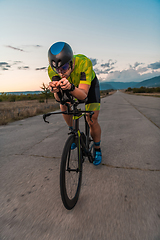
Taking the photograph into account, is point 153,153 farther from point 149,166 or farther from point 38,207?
point 38,207

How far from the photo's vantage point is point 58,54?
1.58m

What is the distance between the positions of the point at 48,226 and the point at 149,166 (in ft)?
6.29

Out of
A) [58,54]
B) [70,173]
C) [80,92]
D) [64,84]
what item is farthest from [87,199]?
[58,54]

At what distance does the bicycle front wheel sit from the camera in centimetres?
151

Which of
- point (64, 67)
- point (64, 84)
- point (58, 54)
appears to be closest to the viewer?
point (64, 84)

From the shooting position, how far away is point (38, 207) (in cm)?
171

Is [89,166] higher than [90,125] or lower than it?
lower

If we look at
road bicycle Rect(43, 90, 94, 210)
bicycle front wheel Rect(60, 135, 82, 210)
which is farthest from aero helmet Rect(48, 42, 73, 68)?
bicycle front wheel Rect(60, 135, 82, 210)

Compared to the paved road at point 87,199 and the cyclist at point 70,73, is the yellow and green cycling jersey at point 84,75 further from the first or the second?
the paved road at point 87,199

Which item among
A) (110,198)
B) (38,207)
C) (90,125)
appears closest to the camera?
(38,207)

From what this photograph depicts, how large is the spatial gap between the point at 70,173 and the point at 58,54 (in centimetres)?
134

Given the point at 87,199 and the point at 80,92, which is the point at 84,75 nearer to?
the point at 80,92

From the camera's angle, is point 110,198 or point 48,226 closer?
point 48,226

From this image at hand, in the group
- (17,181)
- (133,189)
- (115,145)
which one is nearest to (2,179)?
(17,181)
